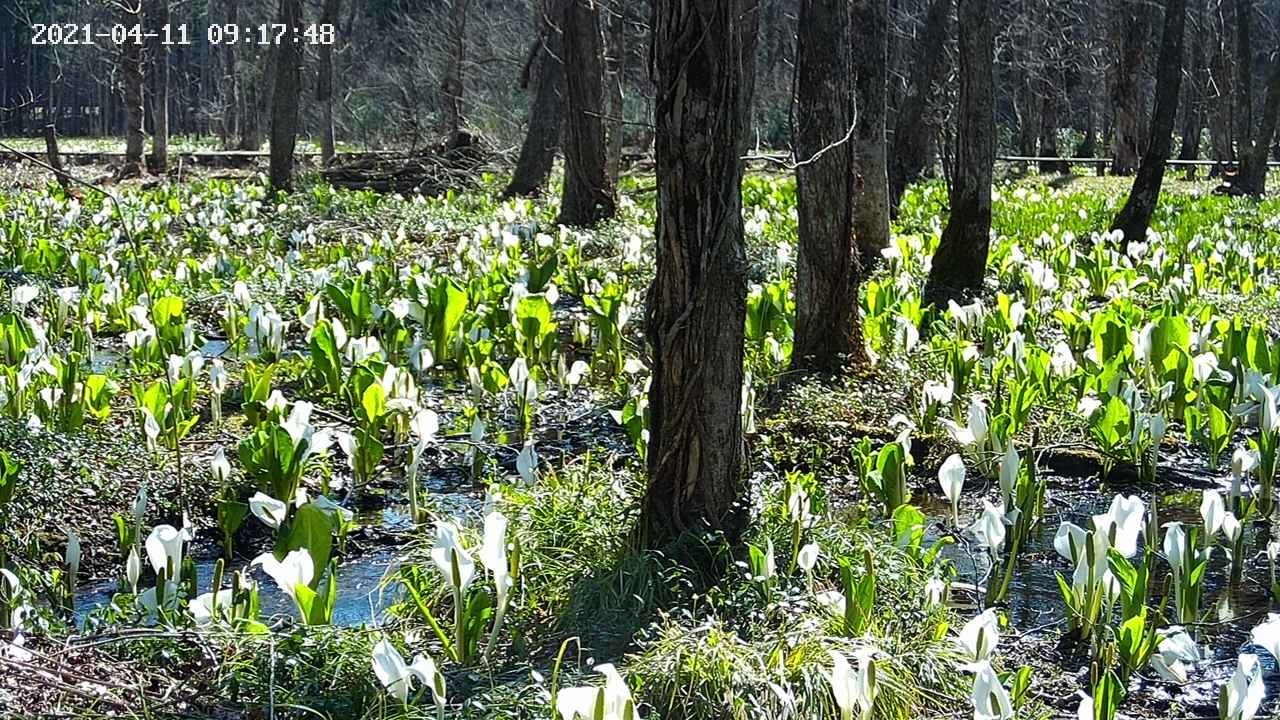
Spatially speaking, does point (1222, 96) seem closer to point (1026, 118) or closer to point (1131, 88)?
point (1026, 118)

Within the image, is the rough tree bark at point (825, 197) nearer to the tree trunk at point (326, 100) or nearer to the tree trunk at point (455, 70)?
the tree trunk at point (455, 70)

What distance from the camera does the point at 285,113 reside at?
17.6 m

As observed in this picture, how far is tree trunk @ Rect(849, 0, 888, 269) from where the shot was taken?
9047mm

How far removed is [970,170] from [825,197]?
2513mm

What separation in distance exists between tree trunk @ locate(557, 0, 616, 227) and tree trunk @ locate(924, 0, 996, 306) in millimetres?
4859

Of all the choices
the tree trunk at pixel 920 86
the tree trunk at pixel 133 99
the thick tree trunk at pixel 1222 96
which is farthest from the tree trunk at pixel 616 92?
the thick tree trunk at pixel 1222 96

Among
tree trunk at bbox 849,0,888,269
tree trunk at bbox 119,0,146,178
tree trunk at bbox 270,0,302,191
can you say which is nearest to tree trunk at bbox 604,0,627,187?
tree trunk at bbox 849,0,888,269

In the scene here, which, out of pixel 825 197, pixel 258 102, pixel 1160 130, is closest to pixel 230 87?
pixel 258 102

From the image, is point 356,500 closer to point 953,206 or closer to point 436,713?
point 436,713

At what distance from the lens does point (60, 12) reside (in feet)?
140

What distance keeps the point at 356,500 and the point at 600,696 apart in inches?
112

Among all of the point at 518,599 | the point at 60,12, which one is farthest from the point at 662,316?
the point at 60,12

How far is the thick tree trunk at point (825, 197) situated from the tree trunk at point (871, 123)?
2204 millimetres

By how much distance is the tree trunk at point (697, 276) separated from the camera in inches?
151
